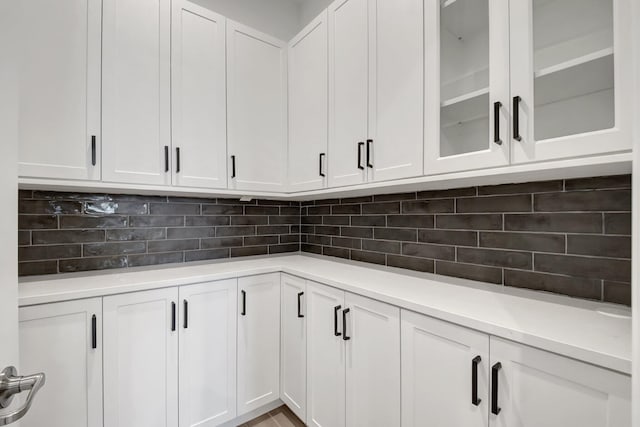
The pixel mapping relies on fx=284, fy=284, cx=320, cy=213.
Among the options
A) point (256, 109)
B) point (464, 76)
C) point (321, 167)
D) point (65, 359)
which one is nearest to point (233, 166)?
point (256, 109)

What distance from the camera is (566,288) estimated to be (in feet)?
3.73

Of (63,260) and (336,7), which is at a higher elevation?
(336,7)

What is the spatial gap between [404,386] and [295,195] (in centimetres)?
131

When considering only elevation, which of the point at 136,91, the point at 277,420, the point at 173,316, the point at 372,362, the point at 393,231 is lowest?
the point at 277,420

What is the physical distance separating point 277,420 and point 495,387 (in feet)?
4.78

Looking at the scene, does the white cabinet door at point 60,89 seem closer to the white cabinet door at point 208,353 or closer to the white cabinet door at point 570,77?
the white cabinet door at point 208,353

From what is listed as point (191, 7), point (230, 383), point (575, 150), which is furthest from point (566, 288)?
point (191, 7)

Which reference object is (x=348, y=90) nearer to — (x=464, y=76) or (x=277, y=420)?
Result: (x=464, y=76)

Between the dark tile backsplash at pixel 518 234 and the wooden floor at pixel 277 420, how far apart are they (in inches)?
43.3

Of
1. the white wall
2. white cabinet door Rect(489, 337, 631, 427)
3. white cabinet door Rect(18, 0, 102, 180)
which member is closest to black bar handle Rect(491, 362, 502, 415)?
white cabinet door Rect(489, 337, 631, 427)

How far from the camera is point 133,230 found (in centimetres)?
178

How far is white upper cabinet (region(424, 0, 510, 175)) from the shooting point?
0.99m

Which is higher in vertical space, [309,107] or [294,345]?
[309,107]

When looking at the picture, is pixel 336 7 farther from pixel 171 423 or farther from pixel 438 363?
pixel 171 423
